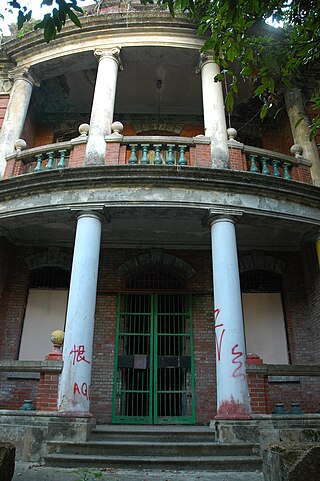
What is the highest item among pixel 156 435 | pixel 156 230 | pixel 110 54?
pixel 110 54

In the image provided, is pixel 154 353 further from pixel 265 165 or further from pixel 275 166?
pixel 275 166

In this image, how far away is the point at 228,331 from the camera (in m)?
6.57

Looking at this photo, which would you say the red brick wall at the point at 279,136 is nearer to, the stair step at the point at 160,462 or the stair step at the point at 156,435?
the stair step at the point at 156,435

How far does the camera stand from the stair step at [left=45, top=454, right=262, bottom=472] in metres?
5.25

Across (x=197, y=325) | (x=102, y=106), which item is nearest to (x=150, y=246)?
(x=197, y=325)

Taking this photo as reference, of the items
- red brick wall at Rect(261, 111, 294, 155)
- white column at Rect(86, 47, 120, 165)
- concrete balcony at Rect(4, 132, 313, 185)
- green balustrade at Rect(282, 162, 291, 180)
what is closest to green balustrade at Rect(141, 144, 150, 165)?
concrete balcony at Rect(4, 132, 313, 185)

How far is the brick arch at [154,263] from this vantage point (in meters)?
9.71

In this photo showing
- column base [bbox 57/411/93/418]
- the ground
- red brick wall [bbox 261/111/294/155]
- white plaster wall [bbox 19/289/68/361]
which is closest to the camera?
the ground

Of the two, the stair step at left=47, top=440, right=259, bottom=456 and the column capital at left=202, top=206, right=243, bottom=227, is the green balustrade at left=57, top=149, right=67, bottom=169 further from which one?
the stair step at left=47, top=440, right=259, bottom=456

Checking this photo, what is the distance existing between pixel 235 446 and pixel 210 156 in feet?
17.4

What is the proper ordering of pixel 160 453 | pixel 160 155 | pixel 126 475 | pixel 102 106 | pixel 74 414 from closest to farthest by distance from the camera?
pixel 126 475
pixel 160 453
pixel 74 414
pixel 160 155
pixel 102 106

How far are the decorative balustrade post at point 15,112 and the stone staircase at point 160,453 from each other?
590cm

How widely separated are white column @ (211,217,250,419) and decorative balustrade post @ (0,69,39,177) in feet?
16.8

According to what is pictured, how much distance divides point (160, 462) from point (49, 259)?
5.92 meters
